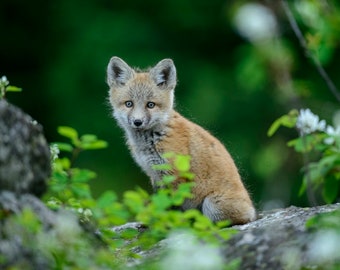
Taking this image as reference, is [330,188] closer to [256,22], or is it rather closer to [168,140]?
[256,22]

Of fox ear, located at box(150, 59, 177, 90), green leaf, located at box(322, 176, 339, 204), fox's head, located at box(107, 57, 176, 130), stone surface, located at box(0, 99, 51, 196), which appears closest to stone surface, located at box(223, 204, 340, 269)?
green leaf, located at box(322, 176, 339, 204)

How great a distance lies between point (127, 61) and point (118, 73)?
11.7 m

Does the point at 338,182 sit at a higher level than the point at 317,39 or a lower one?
lower

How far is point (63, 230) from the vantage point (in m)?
6.05

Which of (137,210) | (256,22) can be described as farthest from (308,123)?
(137,210)

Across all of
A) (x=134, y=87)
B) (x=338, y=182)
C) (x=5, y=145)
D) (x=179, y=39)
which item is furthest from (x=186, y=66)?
(x=5, y=145)

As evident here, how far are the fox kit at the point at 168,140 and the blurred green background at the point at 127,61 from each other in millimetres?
9581

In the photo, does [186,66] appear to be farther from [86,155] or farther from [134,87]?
[134,87]

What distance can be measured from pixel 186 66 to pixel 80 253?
64.7 feet

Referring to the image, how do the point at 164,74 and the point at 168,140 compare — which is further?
the point at 164,74

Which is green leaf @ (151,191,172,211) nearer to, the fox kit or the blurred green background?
the fox kit

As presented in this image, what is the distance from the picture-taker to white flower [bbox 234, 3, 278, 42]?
24.4ft

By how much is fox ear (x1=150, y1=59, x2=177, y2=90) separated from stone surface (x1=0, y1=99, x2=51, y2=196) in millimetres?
4963

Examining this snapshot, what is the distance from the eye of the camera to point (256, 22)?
751 centimetres
